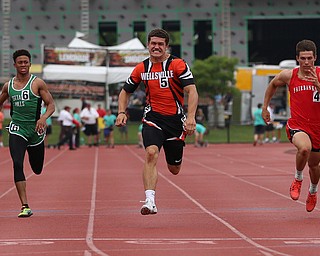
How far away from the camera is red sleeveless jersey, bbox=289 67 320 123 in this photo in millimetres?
10750

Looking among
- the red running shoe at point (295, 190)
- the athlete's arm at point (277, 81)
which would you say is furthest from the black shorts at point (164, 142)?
the red running shoe at point (295, 190)

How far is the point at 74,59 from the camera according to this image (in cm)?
4409

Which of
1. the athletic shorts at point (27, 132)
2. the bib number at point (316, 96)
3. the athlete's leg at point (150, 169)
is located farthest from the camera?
the athletic shorts at point (27, 132)

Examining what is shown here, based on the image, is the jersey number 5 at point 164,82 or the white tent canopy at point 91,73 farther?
the white tent canopy at point 91,73

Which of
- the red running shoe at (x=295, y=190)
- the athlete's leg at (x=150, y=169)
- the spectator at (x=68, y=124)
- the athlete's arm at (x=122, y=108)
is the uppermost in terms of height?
the athlete's arm at (x=122, y=108)

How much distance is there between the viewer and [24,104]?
11.3 metres

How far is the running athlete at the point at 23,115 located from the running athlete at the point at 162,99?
123 cm

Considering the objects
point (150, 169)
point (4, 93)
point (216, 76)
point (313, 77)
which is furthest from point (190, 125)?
point (216, 76)

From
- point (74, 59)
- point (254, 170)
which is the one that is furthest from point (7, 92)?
point (74, 59)

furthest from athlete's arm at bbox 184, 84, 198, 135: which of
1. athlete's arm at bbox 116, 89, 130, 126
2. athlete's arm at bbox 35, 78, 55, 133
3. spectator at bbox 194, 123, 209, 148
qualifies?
spectator at bbox 194, 123, 209, 148

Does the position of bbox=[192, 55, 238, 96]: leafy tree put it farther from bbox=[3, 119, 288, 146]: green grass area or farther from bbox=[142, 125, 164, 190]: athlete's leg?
bbox=[142, 125, 164, 190]: athlete's leg

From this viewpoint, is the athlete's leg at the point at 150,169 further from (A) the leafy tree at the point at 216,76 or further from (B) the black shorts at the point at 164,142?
(A) the leafy tree at the point at 216,76

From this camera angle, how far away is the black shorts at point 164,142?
1050cm

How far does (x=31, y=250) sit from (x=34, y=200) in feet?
18.8
